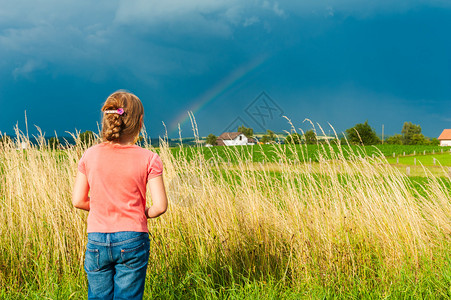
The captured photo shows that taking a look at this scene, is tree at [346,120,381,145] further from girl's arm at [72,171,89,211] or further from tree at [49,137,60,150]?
girl's arm at [72,171,89,211]

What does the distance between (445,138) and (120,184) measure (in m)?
127

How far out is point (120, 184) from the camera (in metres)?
1.98

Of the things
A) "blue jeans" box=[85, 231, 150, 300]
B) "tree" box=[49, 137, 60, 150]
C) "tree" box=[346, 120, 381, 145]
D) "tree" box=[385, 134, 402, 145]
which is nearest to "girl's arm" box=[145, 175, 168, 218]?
"blue jeans" box=[85, 231, 150, 300]

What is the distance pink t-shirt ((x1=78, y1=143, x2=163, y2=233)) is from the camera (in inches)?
77.6

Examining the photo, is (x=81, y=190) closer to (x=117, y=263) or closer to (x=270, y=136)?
(x=117, y=263)

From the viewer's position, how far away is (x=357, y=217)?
3512mm

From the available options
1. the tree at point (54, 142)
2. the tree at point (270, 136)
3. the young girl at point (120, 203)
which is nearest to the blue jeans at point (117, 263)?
the young girl at point (120, 203)


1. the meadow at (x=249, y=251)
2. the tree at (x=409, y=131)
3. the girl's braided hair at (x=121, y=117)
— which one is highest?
the tree at (x=409, y=131)

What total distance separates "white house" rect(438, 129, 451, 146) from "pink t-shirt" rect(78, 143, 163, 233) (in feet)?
404

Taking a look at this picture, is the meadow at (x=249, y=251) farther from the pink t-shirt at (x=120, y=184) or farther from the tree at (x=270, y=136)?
the pink t-shirt at (x=120, y=184)

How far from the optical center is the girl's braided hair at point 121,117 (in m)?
1.95

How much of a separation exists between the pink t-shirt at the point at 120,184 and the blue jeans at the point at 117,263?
2.1 inches

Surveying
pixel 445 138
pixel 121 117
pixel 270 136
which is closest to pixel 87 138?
pixel 270 136

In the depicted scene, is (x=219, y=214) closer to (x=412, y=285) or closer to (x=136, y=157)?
(x=136, y=157)
